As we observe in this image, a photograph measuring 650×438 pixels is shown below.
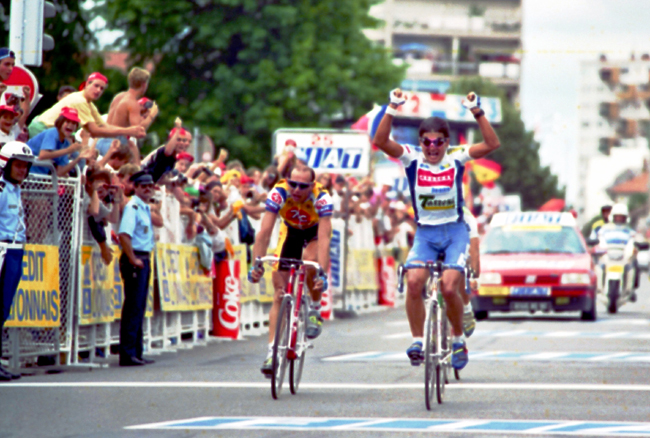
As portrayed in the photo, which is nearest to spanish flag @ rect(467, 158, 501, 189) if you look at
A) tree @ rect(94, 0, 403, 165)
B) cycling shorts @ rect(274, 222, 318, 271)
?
tree @ rect(94, 0, 403, 165)

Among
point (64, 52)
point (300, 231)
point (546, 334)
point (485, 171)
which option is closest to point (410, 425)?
point (300, 231)

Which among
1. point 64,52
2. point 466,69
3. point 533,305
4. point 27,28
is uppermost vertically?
point 466,69

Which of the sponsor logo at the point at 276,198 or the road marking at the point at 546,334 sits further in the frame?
the road marking at the point at 546,334

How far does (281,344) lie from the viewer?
413 inches

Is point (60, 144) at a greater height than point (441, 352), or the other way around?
point (60, 144)

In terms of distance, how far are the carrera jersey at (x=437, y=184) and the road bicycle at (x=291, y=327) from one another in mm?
982

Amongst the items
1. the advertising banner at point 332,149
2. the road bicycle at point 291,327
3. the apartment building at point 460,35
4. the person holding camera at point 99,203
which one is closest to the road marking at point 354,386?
the road bicycle at point 291,327

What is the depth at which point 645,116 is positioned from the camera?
17750 centimetres

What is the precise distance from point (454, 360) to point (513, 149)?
79197 mm

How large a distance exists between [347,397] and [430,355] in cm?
102

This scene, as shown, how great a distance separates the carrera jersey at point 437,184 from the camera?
34.2ft

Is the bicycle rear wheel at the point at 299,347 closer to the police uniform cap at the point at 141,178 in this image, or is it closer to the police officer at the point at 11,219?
the police officer at the point at 11,219

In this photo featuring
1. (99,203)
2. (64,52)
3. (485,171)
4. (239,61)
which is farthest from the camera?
(485,171)

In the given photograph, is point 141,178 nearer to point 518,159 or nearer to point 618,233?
point 618,233
